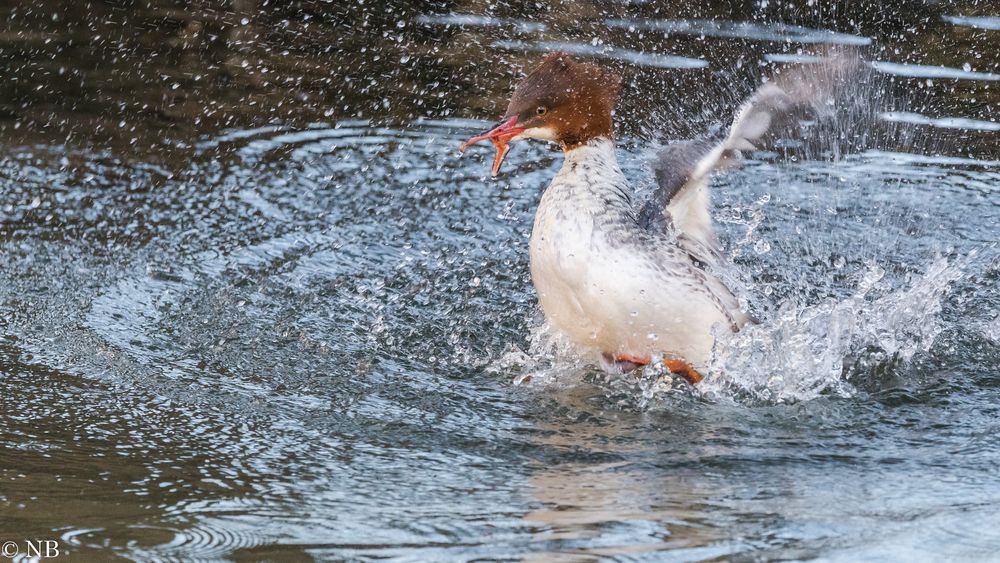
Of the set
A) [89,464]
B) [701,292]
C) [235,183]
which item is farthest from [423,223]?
[89,464]

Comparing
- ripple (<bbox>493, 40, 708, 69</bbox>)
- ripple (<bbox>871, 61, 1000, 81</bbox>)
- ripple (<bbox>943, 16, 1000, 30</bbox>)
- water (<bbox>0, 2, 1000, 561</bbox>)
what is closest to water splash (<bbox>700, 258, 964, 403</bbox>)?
water (<bbox>0, 2, 1000, 561</bbox>)

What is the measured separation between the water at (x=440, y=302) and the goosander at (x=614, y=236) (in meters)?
0.16

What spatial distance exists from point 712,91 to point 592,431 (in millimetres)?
4368

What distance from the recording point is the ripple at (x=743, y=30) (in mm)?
8648

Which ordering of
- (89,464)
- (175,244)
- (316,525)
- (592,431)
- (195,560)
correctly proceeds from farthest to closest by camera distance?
(175,244) → (592,431) → (89,464) → (316,525) → (195,560)

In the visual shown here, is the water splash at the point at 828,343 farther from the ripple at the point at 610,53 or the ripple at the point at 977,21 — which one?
the ripple at the point at 977,21

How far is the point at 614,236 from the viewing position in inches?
170

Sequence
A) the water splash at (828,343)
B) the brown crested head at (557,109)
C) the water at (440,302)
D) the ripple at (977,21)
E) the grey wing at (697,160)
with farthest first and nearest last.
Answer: the ripple at (977,21)
the grey wing at (697,160)
the brown crested head at (557,109)
the water splash at (828,343)
the water at (440,302)

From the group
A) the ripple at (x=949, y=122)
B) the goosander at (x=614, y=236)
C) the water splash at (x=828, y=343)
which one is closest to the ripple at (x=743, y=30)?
the ripple at (x=949, y=122)

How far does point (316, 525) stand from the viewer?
320 cm

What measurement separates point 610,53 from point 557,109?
4037 mm

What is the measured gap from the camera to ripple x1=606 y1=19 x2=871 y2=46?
8648 millimetres

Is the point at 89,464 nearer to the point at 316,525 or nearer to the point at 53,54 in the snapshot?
the point at 316,525

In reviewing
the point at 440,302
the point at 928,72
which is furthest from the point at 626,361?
the point at 928,72
